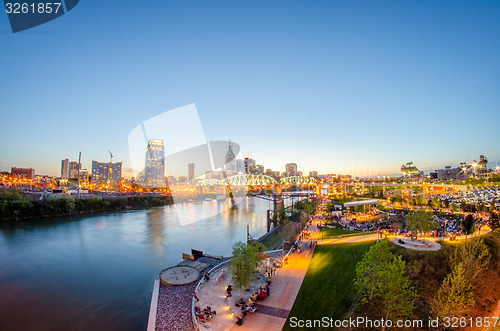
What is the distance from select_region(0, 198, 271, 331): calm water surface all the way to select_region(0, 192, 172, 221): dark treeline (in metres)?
3.61

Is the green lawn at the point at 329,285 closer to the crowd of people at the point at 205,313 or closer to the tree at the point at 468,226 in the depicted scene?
the crowd of people at the point at 205,313

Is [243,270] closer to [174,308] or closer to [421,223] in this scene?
[174,308]

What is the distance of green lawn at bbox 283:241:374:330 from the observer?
9.02 m

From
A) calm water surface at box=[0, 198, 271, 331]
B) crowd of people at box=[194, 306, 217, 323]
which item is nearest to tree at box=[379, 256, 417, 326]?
crowd of people at box=[194, 306, 217, 323]

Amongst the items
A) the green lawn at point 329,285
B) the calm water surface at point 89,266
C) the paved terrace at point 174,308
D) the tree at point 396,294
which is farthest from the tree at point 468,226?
the calm water surface at point 89,266

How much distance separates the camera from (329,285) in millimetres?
10531

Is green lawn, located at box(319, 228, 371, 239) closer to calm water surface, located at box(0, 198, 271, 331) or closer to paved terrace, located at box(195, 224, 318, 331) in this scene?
paved terrace, located at box(195, 224, 318, 331)

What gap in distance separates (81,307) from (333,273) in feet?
43.5

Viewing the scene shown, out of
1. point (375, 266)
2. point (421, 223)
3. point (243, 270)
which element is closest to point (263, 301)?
point (243, 270)

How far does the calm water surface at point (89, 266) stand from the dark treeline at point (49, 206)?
361cm

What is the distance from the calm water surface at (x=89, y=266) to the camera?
1224 centimetres

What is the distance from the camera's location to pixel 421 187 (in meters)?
51.0

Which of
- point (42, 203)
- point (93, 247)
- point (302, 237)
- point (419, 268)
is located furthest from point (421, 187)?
point (42, 203)

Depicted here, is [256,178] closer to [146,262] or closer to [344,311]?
[146,262]
